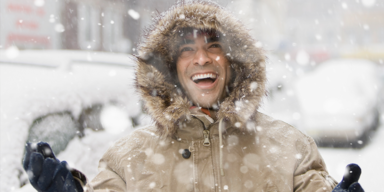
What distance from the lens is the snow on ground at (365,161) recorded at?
180 inches

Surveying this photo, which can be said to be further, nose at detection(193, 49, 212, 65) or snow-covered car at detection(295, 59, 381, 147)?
snow-covered car at detection(295, 59, 381, 147)

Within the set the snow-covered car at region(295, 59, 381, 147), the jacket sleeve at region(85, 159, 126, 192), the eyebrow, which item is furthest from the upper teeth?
the snow-covered car at region(295, 59, 381, 147)

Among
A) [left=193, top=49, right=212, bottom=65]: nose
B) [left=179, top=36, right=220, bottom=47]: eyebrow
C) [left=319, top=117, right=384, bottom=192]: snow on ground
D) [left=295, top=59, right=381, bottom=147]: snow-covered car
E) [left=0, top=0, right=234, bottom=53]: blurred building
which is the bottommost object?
[left=319, top=117, right=384, bottom=192]: snow on ground

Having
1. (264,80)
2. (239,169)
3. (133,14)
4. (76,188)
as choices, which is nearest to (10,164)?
(76,188)

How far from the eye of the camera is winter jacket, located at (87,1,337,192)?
6.21ft

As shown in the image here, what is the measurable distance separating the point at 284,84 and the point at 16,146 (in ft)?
14.7

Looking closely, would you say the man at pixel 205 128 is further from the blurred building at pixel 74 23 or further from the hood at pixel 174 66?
the blurred building at pixel 74 23

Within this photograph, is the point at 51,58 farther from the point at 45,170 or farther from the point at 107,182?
the point at 45,170

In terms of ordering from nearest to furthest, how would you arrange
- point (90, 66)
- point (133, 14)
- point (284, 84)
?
point (90, 66) < point (284, 84) < point (133, 14)

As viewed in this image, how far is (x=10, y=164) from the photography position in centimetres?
222

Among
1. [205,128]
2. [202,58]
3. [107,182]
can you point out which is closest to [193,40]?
[202,58]

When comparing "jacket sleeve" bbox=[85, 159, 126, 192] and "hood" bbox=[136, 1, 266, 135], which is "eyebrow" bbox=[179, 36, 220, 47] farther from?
"jacket sleeve" bbox=[85, 159, 126, 192]

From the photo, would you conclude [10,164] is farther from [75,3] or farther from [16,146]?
[75,3]

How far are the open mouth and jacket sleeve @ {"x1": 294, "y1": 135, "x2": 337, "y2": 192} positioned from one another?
2.28 ft
